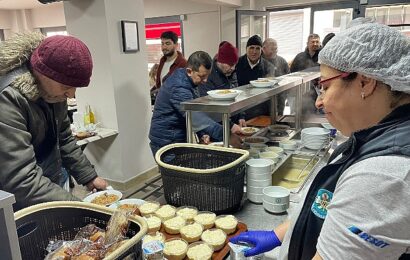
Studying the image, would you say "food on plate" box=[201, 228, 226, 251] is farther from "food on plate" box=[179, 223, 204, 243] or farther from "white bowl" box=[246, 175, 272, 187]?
"white bowl" box=[246, 175, 272, 187]

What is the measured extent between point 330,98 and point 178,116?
153cm

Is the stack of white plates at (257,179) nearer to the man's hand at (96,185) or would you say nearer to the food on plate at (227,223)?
the food on plate at (227,223)

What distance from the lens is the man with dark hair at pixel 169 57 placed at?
402 centimetres

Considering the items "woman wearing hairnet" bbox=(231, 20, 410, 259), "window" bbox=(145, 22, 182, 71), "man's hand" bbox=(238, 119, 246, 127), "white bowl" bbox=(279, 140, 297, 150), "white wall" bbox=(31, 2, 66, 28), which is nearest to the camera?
"woman wearing hairnet" bbox=(231, 20, 410, 259)

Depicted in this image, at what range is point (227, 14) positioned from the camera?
5.68 metres

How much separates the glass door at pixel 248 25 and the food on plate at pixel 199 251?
4.51 m

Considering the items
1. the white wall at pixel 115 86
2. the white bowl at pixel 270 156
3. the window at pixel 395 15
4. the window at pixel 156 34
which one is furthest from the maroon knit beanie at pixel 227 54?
the window at pixel 156 34

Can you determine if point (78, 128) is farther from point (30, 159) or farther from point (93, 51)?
point (30, 159)

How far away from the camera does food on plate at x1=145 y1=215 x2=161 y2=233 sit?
1151mm

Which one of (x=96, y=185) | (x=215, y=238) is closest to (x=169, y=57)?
(x=96, y=185)

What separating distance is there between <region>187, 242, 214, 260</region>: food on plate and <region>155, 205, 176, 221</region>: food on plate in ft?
0.58

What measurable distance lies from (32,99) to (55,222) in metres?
0.46

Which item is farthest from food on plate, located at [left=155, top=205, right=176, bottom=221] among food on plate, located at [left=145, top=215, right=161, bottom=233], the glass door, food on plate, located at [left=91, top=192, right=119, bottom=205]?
the glass door

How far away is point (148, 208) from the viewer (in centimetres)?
127
